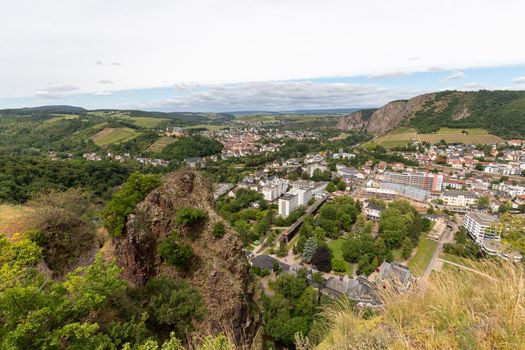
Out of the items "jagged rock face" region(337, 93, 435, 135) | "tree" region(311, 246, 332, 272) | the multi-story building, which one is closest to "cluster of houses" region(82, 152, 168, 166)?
"tree" region(311, 246, 332, 272)

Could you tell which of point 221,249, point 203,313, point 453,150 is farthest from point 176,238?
point 453,150

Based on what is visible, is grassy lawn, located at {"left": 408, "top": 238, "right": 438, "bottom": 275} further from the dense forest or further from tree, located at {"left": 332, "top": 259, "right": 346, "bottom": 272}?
the dense forest

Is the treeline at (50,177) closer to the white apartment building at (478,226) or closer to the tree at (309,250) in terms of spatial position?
the tree at (309,250)

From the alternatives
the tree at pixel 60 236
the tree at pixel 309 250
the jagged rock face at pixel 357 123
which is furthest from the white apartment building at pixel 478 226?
the jagged rock face at pixel 357 123

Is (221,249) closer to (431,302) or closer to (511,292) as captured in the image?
(431,302)

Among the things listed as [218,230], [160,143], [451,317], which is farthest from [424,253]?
[160,143]
